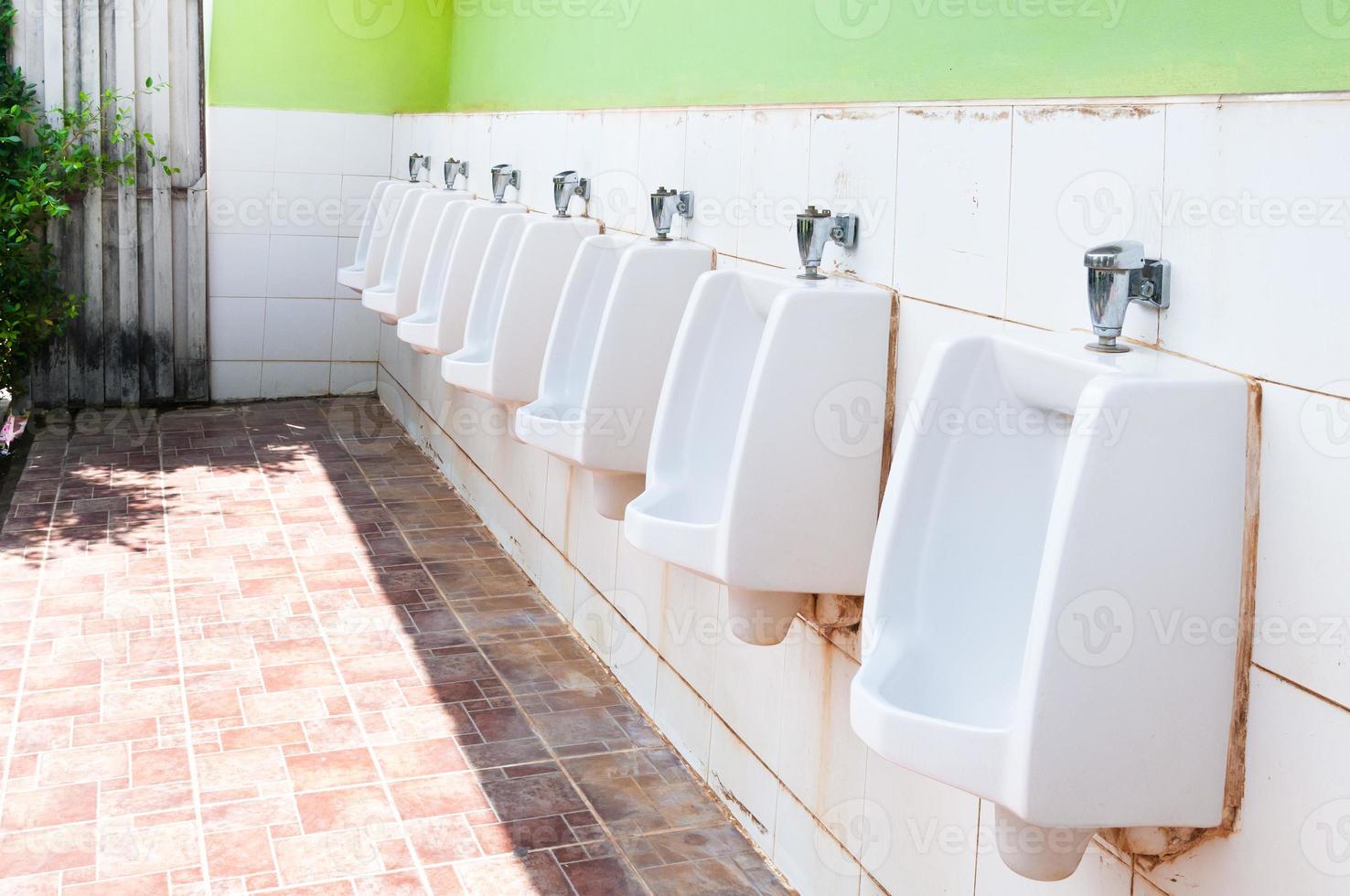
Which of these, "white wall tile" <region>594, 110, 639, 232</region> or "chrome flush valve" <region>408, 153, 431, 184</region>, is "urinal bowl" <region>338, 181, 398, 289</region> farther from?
"white wall tile" <region>594, 110, 639, 232</region>

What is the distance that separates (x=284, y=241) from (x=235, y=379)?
2.26ft

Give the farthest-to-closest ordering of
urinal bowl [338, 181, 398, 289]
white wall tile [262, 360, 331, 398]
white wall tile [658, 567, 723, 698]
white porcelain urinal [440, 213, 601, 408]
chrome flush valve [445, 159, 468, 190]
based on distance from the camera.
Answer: white wall tile [262, 360, 331, 398] → urinal bowl [338, 181, 398, 289] → chrome flush valve [445, 159, 468, 190] → white porcelain urinal [440, 213, 601, 408] → white wall tile [658, 567, 723, 698]

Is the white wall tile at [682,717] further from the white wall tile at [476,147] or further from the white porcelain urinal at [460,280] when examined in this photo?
the white wall tile at [476,147]

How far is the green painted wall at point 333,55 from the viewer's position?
598 centimetres

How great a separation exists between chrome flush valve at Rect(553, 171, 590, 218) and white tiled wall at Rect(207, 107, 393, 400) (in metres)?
3.00

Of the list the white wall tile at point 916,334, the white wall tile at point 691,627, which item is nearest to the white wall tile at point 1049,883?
the white wall tile at point 916,334

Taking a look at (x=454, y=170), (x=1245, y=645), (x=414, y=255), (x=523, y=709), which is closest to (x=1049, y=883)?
(x=1245, y=645)

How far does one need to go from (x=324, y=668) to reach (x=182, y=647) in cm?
40

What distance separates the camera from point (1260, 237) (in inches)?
55.2

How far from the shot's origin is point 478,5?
5457mm

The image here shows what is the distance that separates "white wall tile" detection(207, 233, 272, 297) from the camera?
6.15 meters

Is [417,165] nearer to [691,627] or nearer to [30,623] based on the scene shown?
[30,623]

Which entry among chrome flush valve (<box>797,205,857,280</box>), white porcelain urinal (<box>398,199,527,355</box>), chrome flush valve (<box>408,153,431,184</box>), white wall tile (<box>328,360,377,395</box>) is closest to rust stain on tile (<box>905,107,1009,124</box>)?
chrome flush valve (<box>797,205,857,280</box>)

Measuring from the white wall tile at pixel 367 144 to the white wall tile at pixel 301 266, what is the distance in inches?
14.0
